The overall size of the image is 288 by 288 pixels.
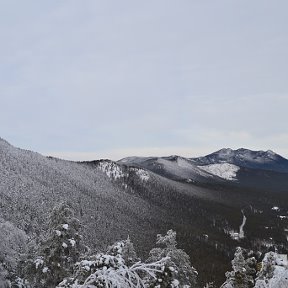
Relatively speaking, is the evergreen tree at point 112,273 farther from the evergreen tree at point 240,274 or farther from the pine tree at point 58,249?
the evergreen tree at point 240,274

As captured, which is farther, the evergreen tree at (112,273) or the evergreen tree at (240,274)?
the evergreen tree at (240,274)

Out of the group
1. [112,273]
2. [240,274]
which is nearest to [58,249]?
[240,274]

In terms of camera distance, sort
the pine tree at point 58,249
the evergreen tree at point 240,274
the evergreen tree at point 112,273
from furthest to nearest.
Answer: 1. the evergreen tree at point 240,274
2. the pine tree at point 58,249
3. the evergreen tree at point 112,273

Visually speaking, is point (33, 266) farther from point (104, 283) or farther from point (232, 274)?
point (104, 283)

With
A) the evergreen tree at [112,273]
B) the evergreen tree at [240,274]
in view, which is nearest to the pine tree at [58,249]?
the evergreen tree at [240,274]

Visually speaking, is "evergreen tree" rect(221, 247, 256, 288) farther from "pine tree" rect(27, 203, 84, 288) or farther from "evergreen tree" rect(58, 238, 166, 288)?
"evergreen tree" rect(58, 238, 166, 288)

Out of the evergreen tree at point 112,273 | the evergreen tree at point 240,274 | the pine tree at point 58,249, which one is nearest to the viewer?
the evergreen tree at point 112,273

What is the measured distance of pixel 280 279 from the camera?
→ 1171 cm

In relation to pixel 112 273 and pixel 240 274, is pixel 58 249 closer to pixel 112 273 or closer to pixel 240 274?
pixel 240 274

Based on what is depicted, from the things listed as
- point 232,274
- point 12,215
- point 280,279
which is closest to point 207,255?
point 12,215

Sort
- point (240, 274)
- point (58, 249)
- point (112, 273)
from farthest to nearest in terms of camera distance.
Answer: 1. point (240, 274)
2. point (58, 249)
3. point (112, 273)

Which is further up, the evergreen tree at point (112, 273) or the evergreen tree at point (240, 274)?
the evergreen tree at point (112, 273)

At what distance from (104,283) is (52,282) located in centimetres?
1812

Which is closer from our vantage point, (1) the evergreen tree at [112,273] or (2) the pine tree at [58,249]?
(1) the evergreen tree at [112,273]
